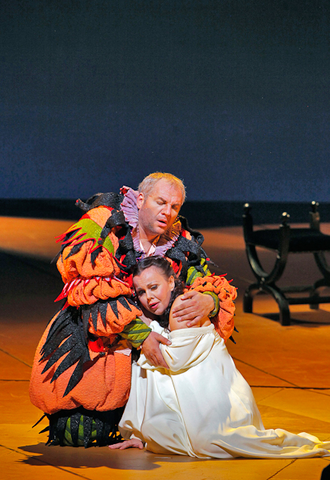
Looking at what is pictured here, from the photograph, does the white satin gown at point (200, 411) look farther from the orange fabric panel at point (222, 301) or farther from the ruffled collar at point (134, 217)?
the ruffled collar at point (134, 217)

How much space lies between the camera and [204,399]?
241 centimetres

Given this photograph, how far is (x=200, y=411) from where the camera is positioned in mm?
2395

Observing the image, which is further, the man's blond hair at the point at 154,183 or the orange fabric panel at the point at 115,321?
the man's blond hair at the point at 154,183

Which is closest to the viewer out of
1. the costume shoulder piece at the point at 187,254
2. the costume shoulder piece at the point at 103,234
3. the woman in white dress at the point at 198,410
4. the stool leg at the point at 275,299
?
the woman in white dress at the point at 198,410

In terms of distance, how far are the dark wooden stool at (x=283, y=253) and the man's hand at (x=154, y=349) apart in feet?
8.96

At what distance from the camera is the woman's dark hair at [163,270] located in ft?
8.66

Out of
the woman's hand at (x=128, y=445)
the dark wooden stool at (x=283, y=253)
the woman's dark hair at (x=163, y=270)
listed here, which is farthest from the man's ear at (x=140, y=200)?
the dark wooden stool at (x=283, y=253)

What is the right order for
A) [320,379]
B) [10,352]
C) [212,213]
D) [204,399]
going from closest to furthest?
[204,399], [320,379], [10,352], [212,213]

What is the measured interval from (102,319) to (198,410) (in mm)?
484

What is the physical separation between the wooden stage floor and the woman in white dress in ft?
0.17

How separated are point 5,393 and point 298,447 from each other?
1.53m

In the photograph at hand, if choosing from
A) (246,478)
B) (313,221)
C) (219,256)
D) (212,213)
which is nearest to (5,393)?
(246,478)

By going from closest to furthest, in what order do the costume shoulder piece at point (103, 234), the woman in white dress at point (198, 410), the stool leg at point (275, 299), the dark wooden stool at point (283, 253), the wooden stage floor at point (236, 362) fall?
1. the wooden stage floor at point (236, 362)
2. the woman in white dress at point (198, 410)
3. the costume shoulder piece at point (103, 234)
4. the stool leg at point (275, 299)
5. the dark wooden stool at point (283, 253)

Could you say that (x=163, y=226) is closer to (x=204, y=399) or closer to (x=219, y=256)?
(x=204, y=399)
